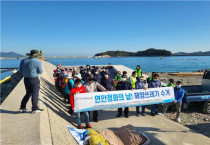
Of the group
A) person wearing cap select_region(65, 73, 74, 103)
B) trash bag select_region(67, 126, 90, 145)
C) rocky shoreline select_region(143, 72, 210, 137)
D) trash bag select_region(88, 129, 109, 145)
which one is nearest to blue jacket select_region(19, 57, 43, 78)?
trash bag select_region(67, 126, 90, 145)

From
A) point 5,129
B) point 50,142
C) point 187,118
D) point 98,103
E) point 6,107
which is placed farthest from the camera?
point 187,118

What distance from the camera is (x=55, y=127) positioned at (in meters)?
4.10

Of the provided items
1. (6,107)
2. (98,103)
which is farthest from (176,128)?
(6,107)

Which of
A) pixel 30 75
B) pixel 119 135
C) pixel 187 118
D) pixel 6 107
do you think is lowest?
pixel 187 118

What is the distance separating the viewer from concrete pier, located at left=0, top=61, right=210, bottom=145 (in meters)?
3.21

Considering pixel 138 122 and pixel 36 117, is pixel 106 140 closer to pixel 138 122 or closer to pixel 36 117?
pixel 36 117

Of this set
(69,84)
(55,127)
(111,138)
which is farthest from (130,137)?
(69,84)

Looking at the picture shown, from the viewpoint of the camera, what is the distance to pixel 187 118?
761 centimetres

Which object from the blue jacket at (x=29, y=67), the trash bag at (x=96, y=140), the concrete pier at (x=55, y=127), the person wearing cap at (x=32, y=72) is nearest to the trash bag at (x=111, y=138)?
the trash bag at (x=96, y=140)

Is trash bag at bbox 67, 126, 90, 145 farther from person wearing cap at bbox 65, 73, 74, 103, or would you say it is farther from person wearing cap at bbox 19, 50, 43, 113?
person wearing cap at bbox 65, 73, 74, 103

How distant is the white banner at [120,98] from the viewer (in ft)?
17.5

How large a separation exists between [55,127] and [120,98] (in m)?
2.94

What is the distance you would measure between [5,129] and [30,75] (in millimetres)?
1628

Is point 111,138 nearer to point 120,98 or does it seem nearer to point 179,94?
point 120,98
